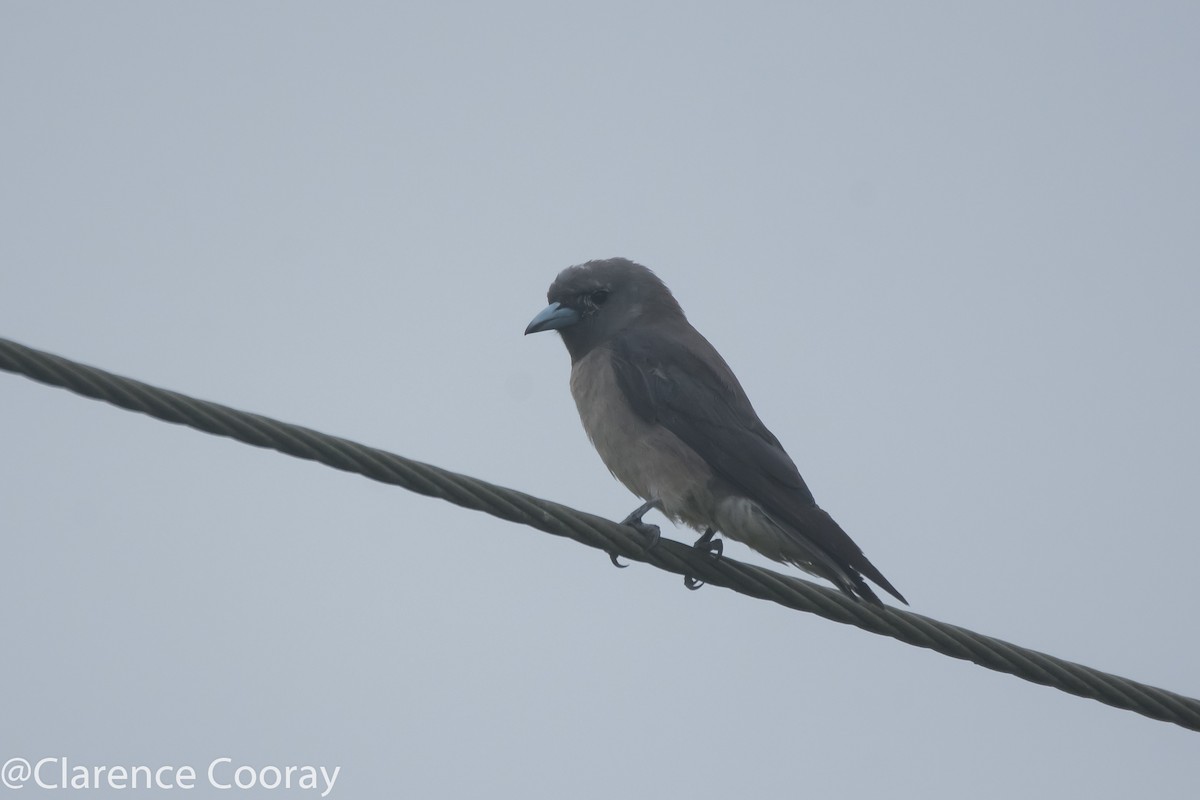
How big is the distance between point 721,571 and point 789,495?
1.13m

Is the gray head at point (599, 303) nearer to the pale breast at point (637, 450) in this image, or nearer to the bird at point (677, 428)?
the bird at point (677, 428)

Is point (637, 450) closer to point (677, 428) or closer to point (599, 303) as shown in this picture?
point (677, 428)

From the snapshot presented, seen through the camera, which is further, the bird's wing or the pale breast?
the pale breast

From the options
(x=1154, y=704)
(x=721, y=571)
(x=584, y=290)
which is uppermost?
(x=584, y=290)

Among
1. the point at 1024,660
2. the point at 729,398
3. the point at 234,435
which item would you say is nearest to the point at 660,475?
the point at 729,398

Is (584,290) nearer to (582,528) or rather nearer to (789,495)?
(789,495)

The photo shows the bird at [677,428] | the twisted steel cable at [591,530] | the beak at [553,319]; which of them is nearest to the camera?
the twisted steel cable at [591,530]

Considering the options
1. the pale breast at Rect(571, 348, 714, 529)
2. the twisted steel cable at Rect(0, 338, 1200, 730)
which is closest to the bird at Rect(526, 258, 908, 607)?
the pale breast at Rect(571, 348, 714, 529)

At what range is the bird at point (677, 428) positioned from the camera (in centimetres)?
595

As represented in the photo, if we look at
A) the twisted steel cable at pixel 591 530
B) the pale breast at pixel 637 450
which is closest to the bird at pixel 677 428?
the pale breast at pixel 637 450

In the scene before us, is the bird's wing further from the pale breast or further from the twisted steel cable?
the twisted steel cable

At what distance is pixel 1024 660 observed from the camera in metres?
4.46

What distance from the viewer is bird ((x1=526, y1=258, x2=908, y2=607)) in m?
5.95

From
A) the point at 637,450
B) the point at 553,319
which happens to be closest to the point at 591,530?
the point at 637,450
